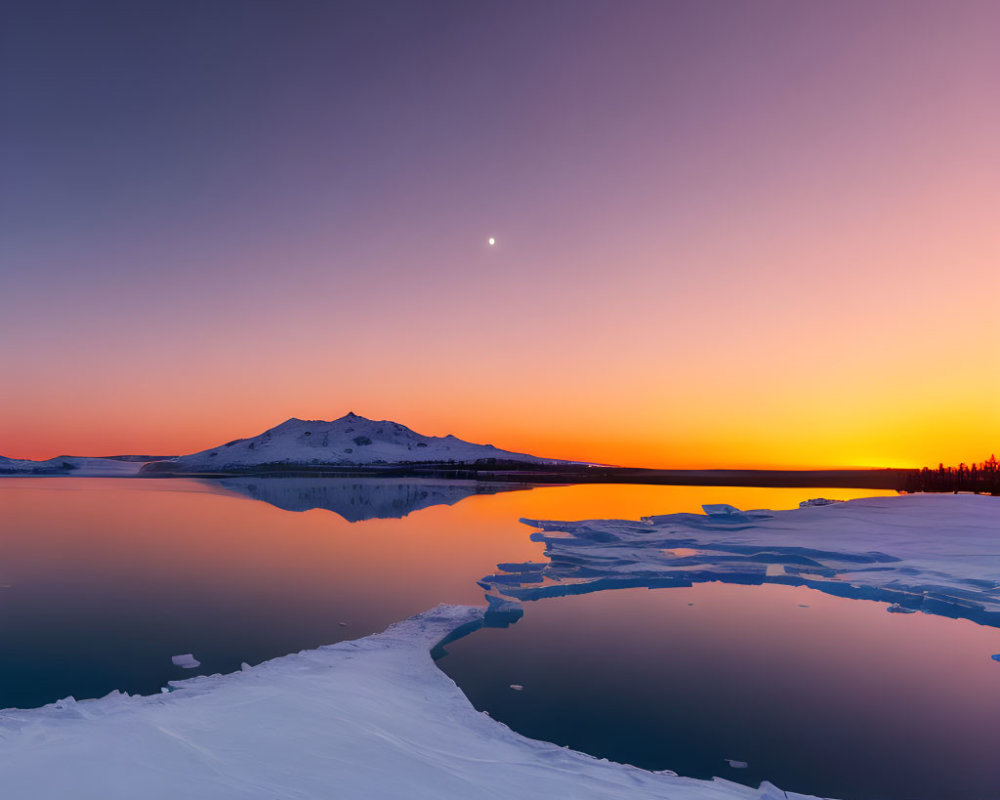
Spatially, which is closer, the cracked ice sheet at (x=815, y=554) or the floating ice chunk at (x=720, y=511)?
the cracked ice sheet at (x=815, y=554)

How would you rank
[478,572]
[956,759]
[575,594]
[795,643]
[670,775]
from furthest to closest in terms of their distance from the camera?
[478,572] < [575,594] < [795,643] < [956,759] < [670,775]

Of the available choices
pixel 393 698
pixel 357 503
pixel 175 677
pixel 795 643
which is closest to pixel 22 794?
pixel 393 698

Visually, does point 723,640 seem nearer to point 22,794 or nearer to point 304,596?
point 304,596

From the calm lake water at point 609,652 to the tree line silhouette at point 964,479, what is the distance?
29.7m

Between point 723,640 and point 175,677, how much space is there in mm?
7021

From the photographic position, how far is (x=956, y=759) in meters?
4.85

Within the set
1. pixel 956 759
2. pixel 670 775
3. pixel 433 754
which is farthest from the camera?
pixel 956 759

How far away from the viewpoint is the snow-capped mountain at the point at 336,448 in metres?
124

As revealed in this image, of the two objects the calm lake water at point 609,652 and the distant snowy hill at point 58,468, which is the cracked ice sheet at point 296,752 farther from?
the distant snowy hill at point 58,468

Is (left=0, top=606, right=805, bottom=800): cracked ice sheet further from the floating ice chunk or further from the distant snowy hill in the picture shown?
the distant snowy hill

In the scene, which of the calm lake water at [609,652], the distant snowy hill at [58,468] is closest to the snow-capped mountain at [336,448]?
the distant snowy hill at [58,468]

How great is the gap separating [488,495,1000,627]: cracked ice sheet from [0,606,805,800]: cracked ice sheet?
19.5 ft

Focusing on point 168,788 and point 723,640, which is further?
point 723,640

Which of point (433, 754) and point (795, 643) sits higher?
point (433, 754)
